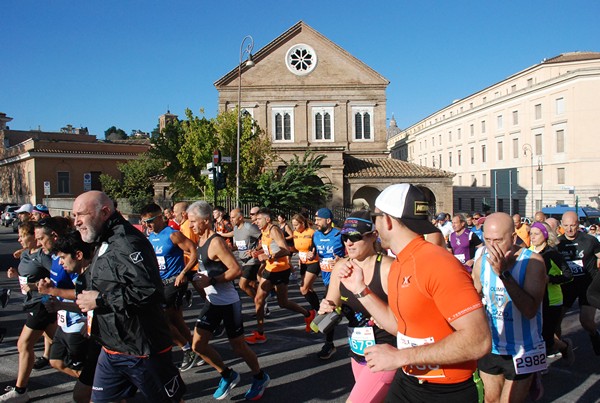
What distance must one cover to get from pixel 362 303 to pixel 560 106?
161ft

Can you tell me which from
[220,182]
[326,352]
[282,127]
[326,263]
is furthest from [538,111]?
[326,352]

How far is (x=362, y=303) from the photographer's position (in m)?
3.25

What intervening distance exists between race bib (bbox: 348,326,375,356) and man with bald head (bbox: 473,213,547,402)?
0.95m

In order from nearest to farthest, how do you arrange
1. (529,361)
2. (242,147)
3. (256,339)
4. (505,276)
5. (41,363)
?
1. (505,276)
2. (529,361)
3. (41,363)
4. (256,339)
5. (242,147)

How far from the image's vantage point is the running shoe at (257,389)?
5.77m

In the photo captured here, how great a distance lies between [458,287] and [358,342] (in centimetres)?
199

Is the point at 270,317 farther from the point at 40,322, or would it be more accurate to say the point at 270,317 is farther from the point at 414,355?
the point at 414,355

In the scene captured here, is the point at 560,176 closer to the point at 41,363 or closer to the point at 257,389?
the point at 257,389

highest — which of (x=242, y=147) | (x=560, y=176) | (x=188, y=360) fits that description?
(x=242, y=147)

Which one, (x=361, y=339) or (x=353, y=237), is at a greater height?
(x=353, y=237)

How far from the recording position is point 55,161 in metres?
47.6

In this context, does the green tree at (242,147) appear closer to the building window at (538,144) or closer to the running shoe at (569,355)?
the running shoe at (569,355)

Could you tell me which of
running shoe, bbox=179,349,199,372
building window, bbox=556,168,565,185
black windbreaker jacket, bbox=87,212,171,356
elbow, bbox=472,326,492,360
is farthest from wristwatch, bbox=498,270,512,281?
building window, bbox=556,168,565,185

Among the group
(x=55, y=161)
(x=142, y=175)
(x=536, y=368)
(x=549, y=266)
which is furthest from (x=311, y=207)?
(x=55, y=161)
